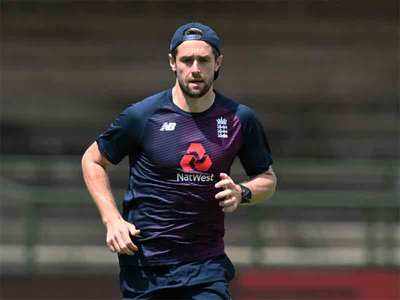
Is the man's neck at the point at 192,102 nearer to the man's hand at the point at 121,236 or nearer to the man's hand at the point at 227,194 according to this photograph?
the man's hand at the point at 227,194

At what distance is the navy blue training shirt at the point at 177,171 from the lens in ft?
15.3

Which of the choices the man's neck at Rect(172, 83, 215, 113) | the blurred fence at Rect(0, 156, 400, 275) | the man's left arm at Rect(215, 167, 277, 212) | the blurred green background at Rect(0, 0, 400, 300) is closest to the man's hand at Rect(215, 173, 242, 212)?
the man's left arm at Rect(215, 167, 277, 212)

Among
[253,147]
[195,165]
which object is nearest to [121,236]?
[195,165]

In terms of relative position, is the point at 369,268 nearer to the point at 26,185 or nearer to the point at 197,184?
the point at 26,185

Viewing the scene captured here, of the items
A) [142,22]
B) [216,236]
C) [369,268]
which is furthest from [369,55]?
[216,236]

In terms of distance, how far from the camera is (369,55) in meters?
13.1

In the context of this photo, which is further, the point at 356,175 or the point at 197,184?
the point at 356,175

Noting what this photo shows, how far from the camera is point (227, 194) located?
450cm

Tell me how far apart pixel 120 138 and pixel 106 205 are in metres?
0.29

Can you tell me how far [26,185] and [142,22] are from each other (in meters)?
2.46

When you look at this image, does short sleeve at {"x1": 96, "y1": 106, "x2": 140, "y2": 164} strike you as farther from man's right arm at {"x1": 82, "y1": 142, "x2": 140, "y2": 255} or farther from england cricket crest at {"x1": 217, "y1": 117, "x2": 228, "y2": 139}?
england cricket crest at {"x1": 217, "y1": 117, "x2": 228, "y2": 139}

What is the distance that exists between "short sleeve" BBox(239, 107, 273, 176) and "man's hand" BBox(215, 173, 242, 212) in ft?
1.06

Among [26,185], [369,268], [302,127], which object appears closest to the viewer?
[369,268]

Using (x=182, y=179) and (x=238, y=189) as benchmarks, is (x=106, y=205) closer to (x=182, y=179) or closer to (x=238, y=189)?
(x=182, y=179)
